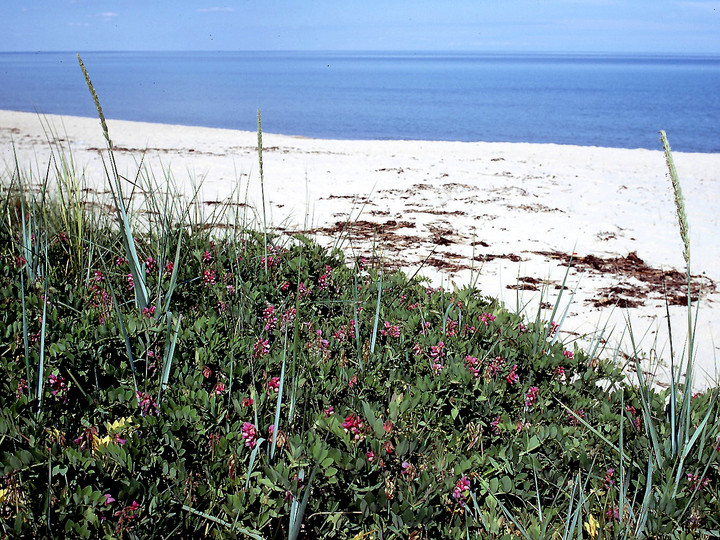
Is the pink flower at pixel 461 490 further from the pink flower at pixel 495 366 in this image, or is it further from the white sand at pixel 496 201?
the white sand at pixel 496 201

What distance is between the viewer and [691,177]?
33.4ft

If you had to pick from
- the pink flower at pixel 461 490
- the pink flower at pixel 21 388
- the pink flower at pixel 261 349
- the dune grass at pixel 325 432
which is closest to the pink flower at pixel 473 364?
the dune grass at pixel 325 432

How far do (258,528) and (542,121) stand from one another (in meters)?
26.9

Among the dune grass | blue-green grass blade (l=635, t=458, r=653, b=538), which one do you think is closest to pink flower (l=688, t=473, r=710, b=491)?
the dune grass

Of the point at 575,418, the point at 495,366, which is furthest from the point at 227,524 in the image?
the point at 575,418

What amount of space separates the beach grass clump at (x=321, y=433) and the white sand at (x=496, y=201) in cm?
76

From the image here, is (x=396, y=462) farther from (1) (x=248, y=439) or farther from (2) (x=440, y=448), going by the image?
(1) (x=248, y=439)

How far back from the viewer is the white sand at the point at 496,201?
474 cm

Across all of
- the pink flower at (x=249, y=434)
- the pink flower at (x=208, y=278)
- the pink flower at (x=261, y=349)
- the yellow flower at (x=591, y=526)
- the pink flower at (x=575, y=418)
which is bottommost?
the yellow flower at (x=591, y=526)

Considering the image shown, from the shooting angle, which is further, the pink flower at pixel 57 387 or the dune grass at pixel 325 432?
the pink flower at pixel 57 387

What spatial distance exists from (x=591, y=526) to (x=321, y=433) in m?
0.81

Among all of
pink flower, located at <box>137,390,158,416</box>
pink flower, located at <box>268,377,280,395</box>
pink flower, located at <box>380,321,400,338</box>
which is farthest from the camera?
pink flower, located at <box>380,321,400,338</box>

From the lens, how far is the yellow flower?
1664 mm

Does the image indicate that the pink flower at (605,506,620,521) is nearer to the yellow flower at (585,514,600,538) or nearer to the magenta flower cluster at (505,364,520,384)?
the yellow flower at (585,514,600,538)
